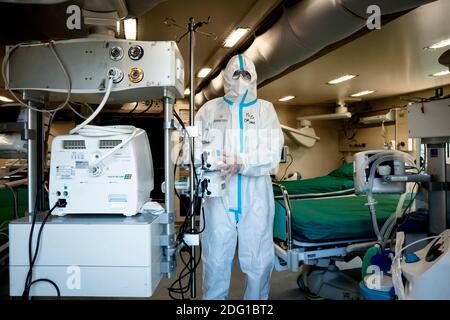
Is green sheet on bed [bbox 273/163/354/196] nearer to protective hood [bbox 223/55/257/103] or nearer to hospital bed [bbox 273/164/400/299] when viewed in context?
hospital bed [bbox 273/164/400/299]

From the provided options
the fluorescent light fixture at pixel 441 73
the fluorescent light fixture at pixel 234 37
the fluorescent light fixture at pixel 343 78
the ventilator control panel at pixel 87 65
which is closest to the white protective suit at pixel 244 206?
the ventilator control panel at pixel 87 65

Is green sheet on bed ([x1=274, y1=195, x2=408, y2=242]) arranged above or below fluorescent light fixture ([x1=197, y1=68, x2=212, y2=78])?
below

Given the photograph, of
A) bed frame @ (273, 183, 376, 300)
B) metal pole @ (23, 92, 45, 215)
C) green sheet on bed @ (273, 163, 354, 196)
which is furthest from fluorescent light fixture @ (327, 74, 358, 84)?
metal pole @ (23, 92, 45, 215)

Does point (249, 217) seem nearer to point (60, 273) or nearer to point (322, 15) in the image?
A: point (60, 273)

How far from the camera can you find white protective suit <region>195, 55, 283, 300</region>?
2.03 meters

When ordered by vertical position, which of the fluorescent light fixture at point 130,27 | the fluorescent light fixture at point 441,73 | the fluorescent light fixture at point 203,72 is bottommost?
the fluorescent light fixture at point 130,27

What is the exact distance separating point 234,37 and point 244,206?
2.04m

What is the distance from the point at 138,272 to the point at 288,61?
2190mm

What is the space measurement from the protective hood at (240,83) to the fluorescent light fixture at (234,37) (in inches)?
44.4

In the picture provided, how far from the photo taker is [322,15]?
Result: 193 centimetres

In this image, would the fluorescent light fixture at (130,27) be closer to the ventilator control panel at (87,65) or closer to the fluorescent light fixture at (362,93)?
the ventilator control panel at (87,65)

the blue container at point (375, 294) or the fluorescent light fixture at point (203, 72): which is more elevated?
the fluorescent light fixture at point (203, 72)

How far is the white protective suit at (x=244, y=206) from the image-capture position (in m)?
2.03
